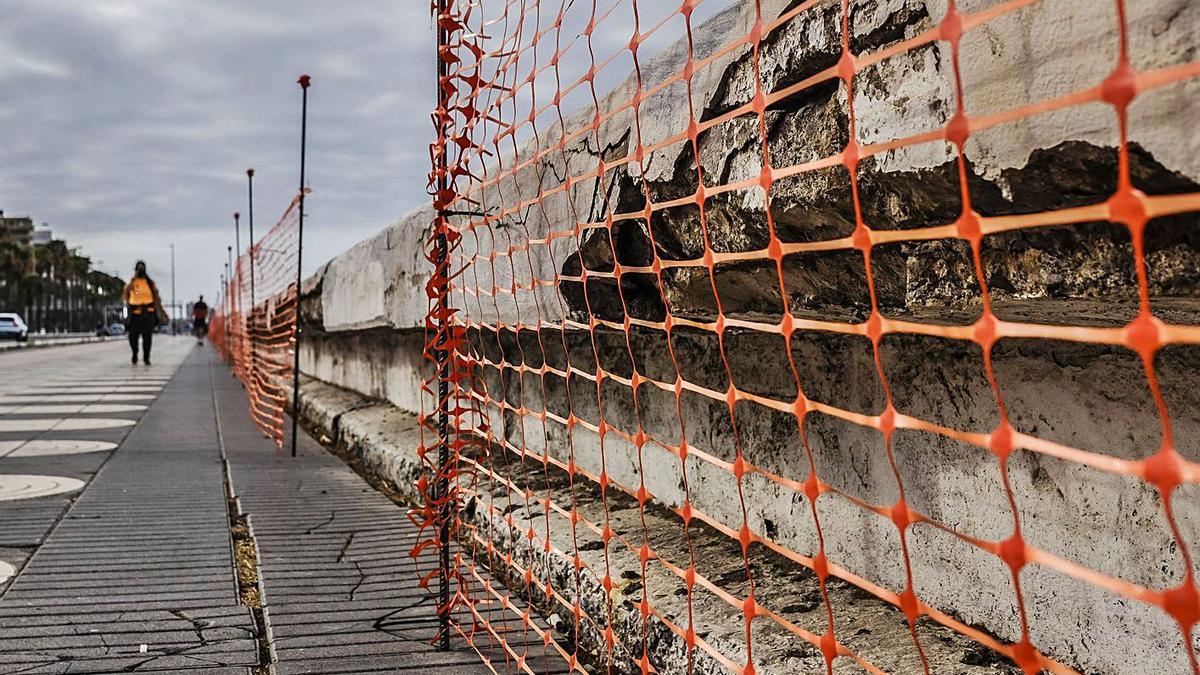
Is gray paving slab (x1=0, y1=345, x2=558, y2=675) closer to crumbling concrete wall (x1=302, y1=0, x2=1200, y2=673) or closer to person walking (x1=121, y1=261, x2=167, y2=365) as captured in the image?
crumbling concrete wall (x1=302, y1=0, x2=1200, y2=673)

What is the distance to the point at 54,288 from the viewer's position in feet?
363

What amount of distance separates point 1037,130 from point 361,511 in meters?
3.32

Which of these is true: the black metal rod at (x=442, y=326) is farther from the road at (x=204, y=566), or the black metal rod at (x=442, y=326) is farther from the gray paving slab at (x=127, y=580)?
the gray paving slab at (x=127, y=580)

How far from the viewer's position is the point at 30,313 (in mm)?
97812

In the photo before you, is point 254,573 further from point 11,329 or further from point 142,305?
point 11,329

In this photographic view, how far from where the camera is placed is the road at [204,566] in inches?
94.0

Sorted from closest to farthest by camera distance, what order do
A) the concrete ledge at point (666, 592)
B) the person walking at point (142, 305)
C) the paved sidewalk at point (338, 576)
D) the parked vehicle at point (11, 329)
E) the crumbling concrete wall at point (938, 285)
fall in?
the crumbling concrete wall at point (938, 285) < the concrete ledge at point (666, 592) < the paved sidewalk at point (338, 576) < the person walking at point (142, 305) < the parked vehicle at point (11, 329)

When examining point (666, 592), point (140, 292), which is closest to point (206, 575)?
point (666, 592)

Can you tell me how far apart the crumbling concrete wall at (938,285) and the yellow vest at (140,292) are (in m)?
15.1

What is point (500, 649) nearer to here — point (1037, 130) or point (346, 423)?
point (1037, 130)

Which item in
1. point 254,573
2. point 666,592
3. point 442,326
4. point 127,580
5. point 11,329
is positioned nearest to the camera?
point 666,592

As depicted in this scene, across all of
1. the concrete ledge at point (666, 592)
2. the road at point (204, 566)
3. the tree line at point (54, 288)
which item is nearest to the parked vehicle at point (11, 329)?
the tree line at point (54, 288)

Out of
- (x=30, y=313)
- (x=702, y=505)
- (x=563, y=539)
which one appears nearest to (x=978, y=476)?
(x=702, y=505)

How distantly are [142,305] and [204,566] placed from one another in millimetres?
14787
